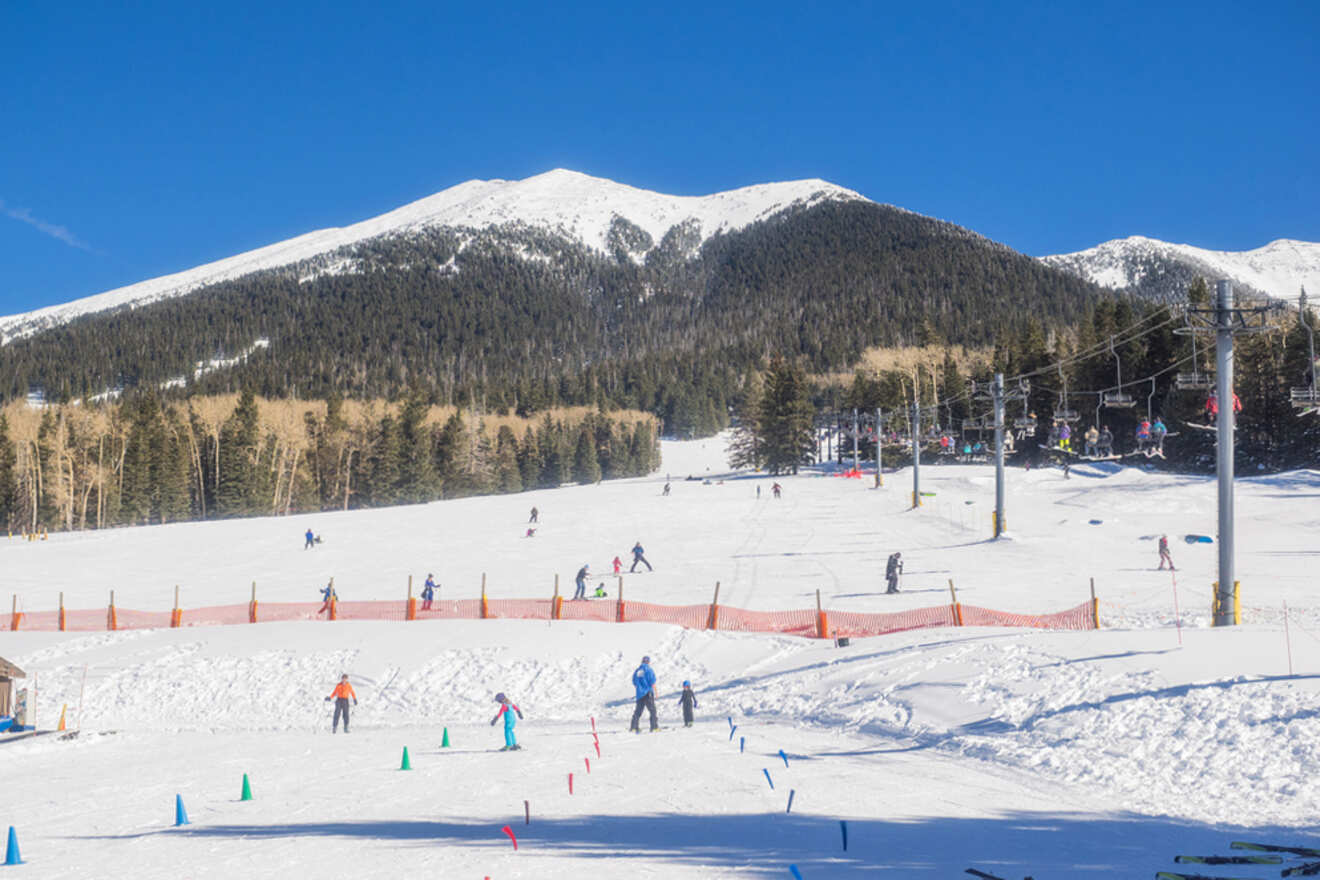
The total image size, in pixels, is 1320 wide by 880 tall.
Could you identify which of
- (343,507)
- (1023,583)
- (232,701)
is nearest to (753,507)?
(1023,583)

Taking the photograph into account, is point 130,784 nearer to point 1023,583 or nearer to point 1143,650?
point 1143,650

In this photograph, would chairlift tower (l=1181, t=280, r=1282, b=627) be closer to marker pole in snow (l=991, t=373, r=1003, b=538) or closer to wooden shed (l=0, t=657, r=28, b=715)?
marker pole in snow (l=991, t=373, r=1003, b=538)

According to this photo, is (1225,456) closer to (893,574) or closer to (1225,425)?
(1225,425)

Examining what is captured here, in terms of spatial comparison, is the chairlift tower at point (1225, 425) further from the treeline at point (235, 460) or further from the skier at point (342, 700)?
the treeline at point (235, 460)

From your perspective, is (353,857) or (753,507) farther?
(753,507)

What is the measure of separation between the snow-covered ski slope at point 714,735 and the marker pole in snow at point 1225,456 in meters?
1.57

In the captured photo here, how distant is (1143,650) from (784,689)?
22.9 ft

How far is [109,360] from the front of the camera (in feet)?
583

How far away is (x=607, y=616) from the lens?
Answer: 27.7m

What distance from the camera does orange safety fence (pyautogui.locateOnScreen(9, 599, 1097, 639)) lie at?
79.5 feet

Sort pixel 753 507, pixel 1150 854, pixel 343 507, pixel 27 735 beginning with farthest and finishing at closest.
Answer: pixel 343 507 → pixel 753 507 → pixel 27 735 → pixel 1150 854

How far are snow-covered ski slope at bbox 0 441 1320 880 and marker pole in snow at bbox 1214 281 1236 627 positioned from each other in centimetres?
157

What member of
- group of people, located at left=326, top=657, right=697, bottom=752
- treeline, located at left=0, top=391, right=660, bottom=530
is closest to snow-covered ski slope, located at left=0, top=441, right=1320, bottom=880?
group of people, located at left=326, top=657, right=697, bottom=752

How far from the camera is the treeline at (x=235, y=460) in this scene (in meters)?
88.2
